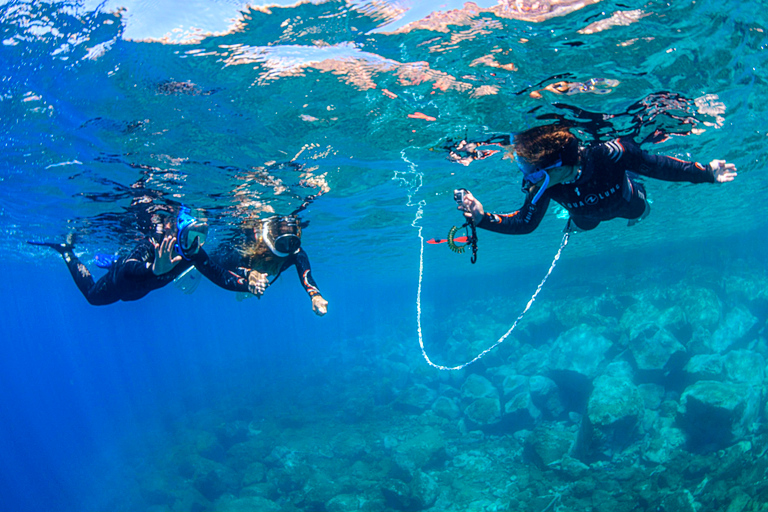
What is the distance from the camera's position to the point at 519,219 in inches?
186

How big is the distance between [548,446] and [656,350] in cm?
776

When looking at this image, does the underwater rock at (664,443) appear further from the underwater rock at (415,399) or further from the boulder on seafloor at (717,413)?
the underwater rock at (415,399)

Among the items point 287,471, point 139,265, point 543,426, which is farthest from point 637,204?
point 287,471

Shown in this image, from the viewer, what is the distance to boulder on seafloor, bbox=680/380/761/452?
12211 mm

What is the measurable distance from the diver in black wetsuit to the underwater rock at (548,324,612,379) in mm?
15612

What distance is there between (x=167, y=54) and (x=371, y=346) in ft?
115

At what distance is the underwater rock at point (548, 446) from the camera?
1339cm

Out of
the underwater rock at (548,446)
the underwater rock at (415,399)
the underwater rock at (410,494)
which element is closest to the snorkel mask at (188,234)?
the underwater rock at (410,494)

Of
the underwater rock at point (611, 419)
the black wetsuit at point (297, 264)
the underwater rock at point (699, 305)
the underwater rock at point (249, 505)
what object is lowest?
the underwater rock at point (699, 305)

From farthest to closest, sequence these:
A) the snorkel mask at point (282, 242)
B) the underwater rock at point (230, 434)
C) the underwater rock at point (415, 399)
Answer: the underwater rock at point (415, 399) < the underwater rock at point (230, 434) < the snorkel mask at point (282, 242)

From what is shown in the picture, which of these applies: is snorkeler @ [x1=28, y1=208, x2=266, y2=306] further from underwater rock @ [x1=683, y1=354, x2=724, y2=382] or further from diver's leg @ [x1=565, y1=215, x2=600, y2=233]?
underwater rock @ [x1=683, y1=354, x2=724, y2=382]

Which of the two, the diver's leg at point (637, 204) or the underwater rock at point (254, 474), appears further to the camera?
the underwater rock at point (254, 474)

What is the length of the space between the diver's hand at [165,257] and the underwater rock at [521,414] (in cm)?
1702

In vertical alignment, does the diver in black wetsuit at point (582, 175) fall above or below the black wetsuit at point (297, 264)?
above
